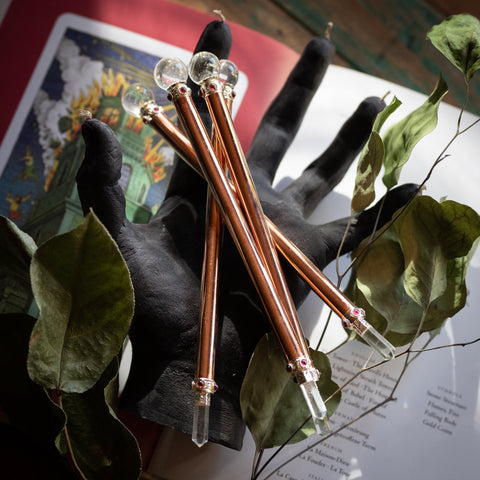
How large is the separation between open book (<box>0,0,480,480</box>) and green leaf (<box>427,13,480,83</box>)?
0.63ft

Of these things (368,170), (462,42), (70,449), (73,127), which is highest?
(462,42)

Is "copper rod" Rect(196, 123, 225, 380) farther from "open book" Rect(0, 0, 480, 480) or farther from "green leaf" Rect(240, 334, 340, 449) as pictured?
"open book" Rect(0, 0, 480, 480)

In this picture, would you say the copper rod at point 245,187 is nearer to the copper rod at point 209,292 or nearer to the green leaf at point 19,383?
the copper rod at point 209,292

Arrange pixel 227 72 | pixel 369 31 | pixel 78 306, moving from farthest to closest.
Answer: pixel 369 31
pixel 227 72
pixel 78 306

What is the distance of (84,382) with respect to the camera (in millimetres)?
326

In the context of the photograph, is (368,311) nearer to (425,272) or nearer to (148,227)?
(425,272)

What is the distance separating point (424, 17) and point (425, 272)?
0.49 metres

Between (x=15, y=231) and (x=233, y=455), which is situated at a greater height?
Result: (x=15, y=231)

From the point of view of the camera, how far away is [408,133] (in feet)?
1.30

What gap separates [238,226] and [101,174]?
3.9 inches

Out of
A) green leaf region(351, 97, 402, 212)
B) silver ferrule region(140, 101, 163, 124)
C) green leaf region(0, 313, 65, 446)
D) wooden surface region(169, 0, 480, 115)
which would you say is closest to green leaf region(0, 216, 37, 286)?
green leaf region(0, 313, 65, 446)

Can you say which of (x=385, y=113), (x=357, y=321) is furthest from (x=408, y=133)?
(x=357, y=321)

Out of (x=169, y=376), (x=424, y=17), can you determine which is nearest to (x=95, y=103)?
(x=169, y=376)

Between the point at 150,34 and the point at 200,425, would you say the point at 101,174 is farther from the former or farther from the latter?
the point at 150,34
